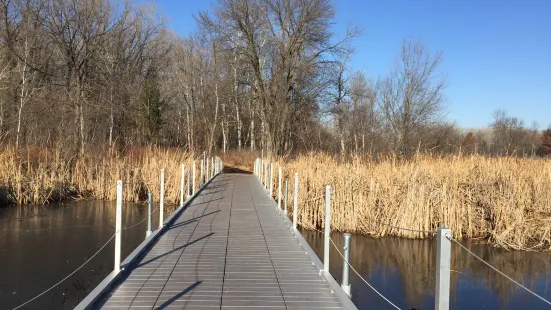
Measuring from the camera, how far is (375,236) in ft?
35.3

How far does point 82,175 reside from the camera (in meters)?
15.3

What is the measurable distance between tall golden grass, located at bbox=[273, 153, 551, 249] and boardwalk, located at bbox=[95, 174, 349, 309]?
282 centimetres

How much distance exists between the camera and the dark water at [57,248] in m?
6.25

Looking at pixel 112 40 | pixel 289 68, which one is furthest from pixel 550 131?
pixel 112 40

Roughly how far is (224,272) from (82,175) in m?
11.7

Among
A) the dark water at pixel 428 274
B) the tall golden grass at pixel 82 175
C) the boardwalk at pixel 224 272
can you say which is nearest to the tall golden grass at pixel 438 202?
the dark water at pixel 428 274

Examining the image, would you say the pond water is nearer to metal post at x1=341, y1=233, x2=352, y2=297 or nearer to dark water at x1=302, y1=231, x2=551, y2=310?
dark water at x1=302, y1=231, x2=551, y2=310

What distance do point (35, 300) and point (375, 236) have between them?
734 cm

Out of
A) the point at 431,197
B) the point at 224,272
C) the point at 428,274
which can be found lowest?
the point at 428,274

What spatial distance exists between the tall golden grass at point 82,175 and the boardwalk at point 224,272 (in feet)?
19.7

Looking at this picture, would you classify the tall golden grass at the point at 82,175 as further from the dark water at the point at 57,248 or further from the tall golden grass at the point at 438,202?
the tall golden grass at the point at 438,202

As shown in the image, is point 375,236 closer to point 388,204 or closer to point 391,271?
point 388,204

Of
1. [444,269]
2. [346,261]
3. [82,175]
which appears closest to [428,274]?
[346,261]

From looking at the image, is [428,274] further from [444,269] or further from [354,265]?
[444,269]
